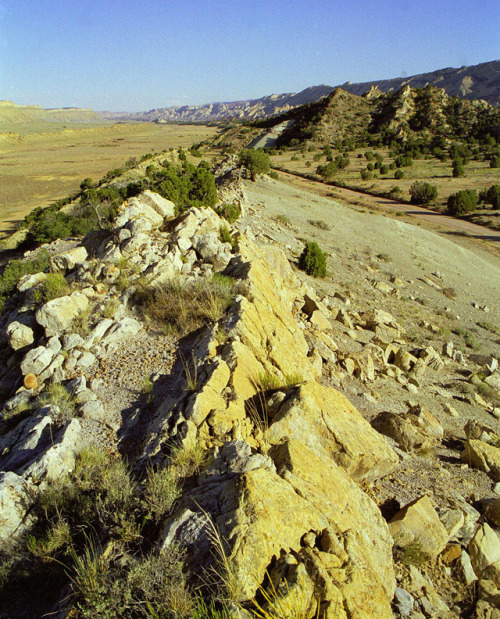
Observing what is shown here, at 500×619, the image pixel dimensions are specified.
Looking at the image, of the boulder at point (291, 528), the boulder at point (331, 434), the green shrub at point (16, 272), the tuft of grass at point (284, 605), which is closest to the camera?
the tuft of grass at point (284, 605)

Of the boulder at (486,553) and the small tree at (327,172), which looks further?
the small tree at (327,172)

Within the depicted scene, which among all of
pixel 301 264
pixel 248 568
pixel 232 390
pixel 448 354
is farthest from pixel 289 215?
pixel 248 568

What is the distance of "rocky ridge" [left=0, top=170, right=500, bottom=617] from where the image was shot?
8.68ft

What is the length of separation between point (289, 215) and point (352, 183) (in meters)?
21.0

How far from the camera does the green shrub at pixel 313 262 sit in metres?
13.0

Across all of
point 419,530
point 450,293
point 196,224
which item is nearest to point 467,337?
point 450,293

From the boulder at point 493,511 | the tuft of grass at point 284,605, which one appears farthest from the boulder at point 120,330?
the boulder at point 493,511

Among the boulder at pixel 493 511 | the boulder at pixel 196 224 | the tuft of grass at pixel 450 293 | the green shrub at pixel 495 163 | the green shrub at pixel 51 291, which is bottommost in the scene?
the tuft of grass at pixel 450 293

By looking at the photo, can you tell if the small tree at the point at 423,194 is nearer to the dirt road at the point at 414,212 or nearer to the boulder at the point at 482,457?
the dirt road at the point at 414,212

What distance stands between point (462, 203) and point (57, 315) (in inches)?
1256

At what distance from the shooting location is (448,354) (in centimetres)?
987

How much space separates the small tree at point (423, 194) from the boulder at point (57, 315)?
33.2m

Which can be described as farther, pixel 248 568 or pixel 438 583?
pixel 438 583

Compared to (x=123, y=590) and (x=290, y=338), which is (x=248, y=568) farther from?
(x=290, y=338)
